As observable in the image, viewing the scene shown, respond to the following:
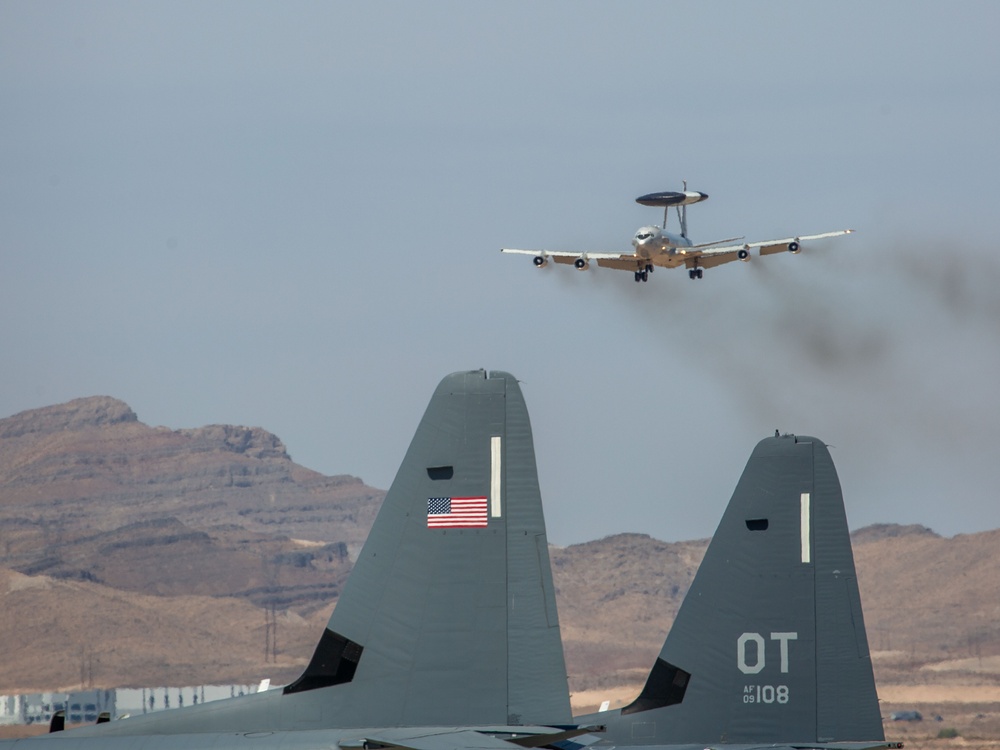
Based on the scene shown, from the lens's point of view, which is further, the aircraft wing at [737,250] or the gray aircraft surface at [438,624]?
the aircraft wing at [737,250]

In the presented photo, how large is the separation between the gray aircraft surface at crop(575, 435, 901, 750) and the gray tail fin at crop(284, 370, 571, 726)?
6.18 meters

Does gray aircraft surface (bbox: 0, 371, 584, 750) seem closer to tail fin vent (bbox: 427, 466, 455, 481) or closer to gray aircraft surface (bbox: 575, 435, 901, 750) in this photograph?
tail fin vent (bbox: 427, 466, 455, 481)

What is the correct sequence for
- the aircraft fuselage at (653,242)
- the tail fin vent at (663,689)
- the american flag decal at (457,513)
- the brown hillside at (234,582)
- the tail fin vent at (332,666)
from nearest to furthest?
the tail fin vent at (332,666) < the american flag decal at (457,513) < the tail fin vent at (663,689) < the aircraft fuselage at (653,242) < the brown hillside at (234,582)

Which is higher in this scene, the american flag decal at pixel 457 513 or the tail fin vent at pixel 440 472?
the tail fin vent at pixel 440 472

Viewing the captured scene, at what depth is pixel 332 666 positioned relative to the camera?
1517cm

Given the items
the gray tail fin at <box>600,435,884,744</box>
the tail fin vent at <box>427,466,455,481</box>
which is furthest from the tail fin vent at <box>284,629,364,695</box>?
the gray tail fin at <box>600,435,884,744</box>

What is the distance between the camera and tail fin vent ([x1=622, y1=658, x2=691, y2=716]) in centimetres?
2106

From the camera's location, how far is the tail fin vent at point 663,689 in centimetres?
2106

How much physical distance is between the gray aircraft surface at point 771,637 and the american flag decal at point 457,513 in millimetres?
6481

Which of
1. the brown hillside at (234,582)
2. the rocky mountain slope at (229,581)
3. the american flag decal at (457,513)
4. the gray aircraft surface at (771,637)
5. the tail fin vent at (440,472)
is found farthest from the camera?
the rocky mountain slope at (229,581)

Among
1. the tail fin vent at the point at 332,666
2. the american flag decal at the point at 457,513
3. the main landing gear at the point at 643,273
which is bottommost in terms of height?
the tail fin vent at the point at 332,666

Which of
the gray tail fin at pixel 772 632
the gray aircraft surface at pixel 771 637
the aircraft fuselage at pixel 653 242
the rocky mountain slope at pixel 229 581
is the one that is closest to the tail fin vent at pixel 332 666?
the gray aircraft surface at pixel 771 637

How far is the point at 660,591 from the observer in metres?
152

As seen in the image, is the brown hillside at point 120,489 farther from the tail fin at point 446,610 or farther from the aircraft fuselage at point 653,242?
the tail fin at point 446,610
